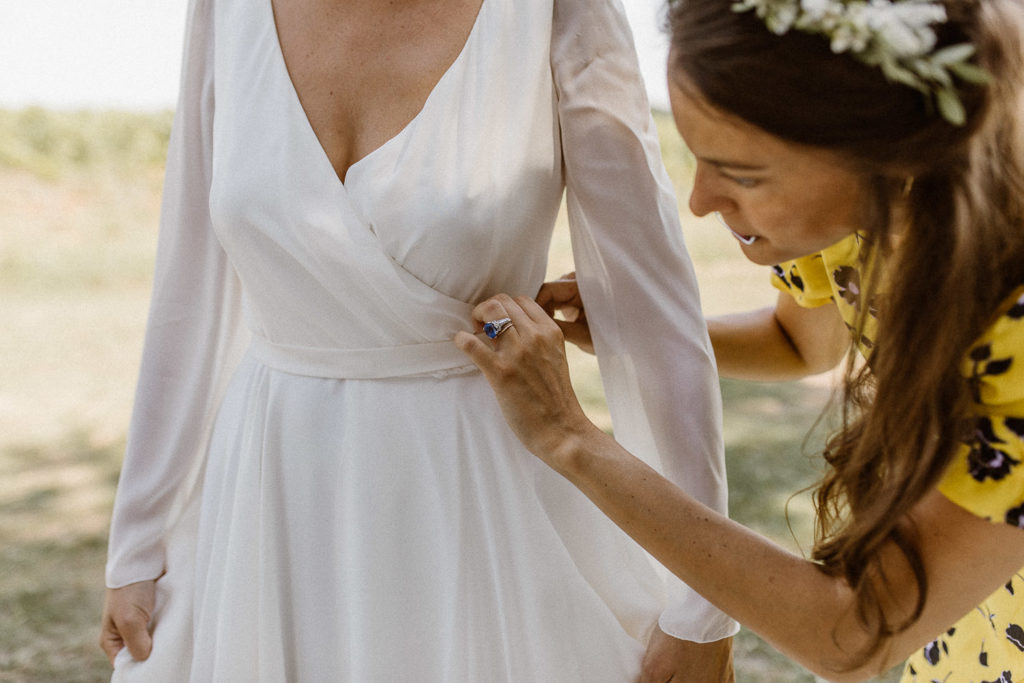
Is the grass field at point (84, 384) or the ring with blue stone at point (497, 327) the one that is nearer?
the ring with blue stone at point (497, 327)

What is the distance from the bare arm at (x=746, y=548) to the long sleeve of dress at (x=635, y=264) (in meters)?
0.20

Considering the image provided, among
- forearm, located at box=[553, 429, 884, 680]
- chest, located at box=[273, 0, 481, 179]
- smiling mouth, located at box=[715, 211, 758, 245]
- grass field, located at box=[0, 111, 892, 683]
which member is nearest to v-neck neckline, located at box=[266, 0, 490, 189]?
chest, located at box=[273, 0, 481, 179]

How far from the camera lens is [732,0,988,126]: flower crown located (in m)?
1.09

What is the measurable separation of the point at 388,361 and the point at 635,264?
1.38 ft

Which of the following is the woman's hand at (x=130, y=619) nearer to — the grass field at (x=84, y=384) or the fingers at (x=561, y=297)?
the fingers at (x=561, y=297)

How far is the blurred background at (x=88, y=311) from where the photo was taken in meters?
4.03

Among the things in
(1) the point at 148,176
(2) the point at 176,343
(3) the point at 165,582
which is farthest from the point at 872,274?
(1) the point at 148,176

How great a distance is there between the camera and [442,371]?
61.1 inches

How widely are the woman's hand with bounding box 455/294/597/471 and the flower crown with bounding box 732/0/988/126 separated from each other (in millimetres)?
540

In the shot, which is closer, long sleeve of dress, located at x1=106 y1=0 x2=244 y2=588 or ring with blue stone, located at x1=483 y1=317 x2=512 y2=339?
ring with blue stone, located at x1=483 y1=317 x2=512 y2=339

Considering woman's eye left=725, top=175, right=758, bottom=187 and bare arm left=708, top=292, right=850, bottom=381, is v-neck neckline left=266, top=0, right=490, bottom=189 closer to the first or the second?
woman's eye left=725, top=175, right=758, bottom=187

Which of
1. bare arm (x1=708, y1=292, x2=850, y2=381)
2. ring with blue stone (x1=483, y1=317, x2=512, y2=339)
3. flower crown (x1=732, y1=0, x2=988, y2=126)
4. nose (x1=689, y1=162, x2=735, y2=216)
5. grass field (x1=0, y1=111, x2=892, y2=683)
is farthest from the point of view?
grass field (x1=0, y1=111, x2=892, y2=683)

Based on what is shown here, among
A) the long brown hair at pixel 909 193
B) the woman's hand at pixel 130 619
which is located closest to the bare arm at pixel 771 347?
the long brown hair at pixel 909 193

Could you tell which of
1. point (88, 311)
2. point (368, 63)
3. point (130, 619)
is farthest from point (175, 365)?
point (88, 311)
